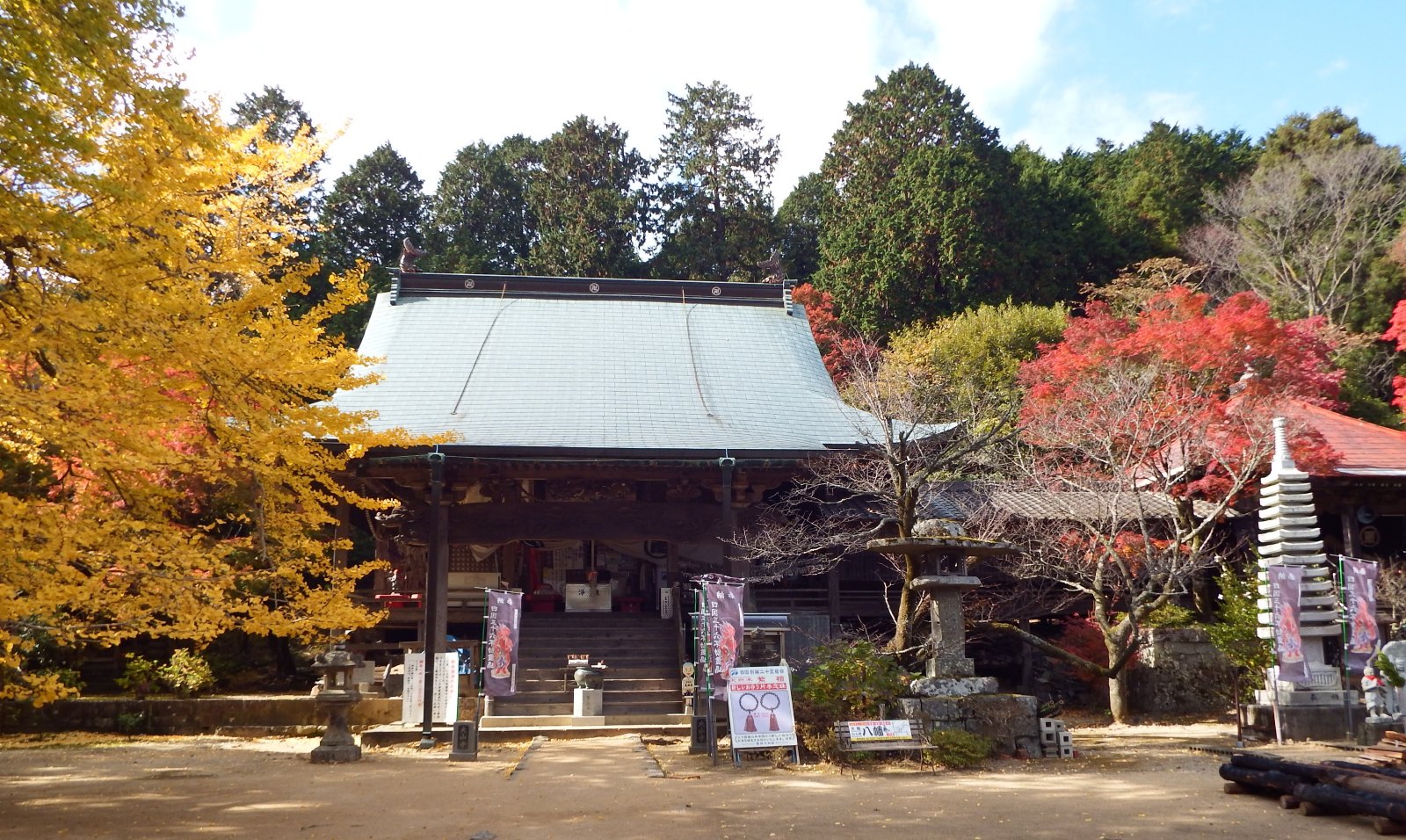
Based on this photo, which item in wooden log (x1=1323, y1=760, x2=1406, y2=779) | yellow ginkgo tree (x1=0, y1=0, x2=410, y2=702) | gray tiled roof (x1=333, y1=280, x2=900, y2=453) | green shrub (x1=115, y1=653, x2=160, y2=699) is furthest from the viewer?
gray tiled roof (x1=333, y1=280, x2=900, y2=453)

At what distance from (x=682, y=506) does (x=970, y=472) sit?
5342 millimetres

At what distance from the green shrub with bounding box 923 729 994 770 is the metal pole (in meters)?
6.23

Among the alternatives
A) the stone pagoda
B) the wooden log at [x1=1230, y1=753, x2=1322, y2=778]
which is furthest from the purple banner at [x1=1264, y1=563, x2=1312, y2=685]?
the wooden log at [x1=1230, y1=753, x2=1322, y2=778]

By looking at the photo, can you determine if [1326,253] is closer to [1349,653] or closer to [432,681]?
[1349,653]

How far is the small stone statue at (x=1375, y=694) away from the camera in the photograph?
37.9 ft

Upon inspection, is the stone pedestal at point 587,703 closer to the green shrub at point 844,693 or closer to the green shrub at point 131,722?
the green shrub at point 844,693

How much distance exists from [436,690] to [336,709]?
1.62 metres

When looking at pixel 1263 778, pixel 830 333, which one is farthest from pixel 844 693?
pixel 830 333

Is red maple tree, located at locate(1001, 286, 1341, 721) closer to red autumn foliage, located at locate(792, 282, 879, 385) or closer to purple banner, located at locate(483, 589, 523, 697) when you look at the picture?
purple banner, located at locate(483, 589, 523, 697)

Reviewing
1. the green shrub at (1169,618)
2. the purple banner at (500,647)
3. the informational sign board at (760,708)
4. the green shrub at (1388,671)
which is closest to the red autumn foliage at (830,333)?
the green shrub at (1169,618)

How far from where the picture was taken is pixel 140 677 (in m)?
15.3

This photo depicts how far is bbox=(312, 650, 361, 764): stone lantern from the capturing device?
38.0 ft

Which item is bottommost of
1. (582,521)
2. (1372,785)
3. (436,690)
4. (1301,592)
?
(1372,785)

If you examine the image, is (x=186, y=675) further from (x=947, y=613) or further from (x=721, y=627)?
(x=947, y=613)
